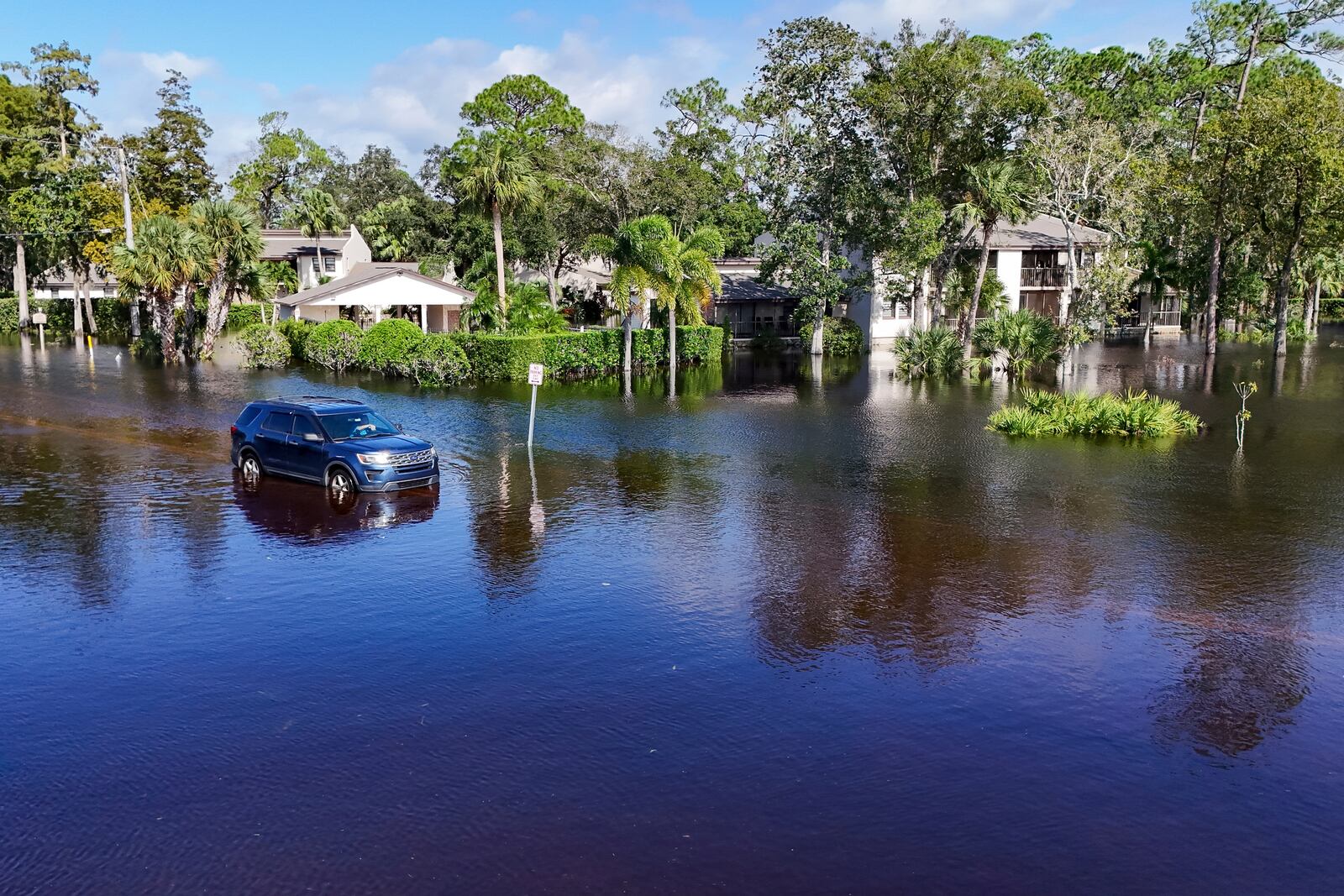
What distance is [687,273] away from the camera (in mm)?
39844

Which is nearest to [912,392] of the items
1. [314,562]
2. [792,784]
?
[314,562]

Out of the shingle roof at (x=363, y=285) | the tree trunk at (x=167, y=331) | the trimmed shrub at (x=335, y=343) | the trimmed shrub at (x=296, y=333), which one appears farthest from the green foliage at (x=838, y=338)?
the tree trunk at (x=167, y=331)

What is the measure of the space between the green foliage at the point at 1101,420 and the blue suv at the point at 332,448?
15694 millimetres

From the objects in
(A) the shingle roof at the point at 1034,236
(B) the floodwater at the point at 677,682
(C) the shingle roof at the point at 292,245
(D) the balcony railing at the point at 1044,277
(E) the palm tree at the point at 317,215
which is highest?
(E) the palm tree at the point at 317,215

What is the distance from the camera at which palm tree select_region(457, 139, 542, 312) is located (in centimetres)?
4494

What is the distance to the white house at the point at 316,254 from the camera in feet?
240

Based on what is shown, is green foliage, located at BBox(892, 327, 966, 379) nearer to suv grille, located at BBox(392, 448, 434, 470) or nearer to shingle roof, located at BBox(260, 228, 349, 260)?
suv grille, located at BBox(392, 448, 434, 470)

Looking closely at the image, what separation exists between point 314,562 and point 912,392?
26.9 m

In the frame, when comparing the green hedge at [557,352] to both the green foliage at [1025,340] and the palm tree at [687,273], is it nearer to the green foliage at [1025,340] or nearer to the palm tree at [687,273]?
Result: the palm tree at [687,273]

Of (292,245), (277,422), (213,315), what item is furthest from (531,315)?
(292,245)

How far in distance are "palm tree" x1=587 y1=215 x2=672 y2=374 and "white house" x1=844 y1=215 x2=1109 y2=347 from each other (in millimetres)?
19047

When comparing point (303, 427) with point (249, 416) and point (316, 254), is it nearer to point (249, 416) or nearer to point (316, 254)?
point (249, 416)

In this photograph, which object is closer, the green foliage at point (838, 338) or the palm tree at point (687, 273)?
the palm tree at point (687, 273)

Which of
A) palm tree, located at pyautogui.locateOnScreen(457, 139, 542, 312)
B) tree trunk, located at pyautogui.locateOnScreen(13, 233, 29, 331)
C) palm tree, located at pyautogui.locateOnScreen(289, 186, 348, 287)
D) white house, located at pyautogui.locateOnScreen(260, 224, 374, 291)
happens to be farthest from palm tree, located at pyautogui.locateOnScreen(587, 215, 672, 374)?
tree trunk, located at pyautogui.locateOnScreen(13, 233, 29, 331)
